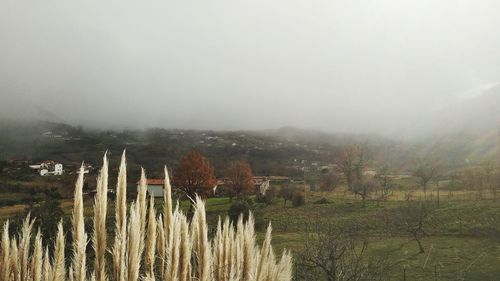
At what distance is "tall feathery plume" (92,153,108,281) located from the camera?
7.54ft

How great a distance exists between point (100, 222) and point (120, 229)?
12 cm

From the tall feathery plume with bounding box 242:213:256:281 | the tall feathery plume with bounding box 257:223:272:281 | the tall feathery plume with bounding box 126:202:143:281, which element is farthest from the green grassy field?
the tall feathery plume with bounding box 126:202:143:281

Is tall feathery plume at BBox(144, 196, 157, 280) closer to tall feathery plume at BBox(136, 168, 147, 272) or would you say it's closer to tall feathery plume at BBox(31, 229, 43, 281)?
tall feathery plume at BBox(136, 168, 147, 272)

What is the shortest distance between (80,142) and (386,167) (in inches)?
4395

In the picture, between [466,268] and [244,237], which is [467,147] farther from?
[244,237]

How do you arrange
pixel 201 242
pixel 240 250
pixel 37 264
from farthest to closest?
pixel 240 250, pixel 37 264, pixel 201 242

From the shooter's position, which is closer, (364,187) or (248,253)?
(248,253)

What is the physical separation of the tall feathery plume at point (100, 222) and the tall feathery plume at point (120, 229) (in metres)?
0.08

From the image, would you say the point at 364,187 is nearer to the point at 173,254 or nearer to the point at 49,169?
the point at 173,254

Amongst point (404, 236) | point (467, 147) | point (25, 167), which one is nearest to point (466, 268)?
point (404, 236)

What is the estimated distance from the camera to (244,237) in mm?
3957

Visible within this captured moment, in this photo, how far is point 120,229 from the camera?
2344 mm

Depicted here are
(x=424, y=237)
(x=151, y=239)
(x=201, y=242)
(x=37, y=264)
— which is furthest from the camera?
(x=424, y=237)

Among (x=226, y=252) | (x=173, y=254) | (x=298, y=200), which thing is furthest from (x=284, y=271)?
(x=298, y=200)
